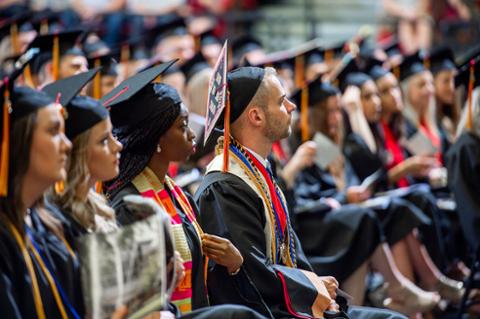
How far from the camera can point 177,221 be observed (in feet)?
12.2

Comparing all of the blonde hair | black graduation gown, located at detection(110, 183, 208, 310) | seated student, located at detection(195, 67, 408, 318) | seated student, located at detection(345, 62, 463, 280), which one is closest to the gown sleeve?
seated student, located at detection(195, 67, 408, 318)

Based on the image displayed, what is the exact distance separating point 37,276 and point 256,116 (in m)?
1.48

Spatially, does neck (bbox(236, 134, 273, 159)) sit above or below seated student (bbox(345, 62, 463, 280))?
above

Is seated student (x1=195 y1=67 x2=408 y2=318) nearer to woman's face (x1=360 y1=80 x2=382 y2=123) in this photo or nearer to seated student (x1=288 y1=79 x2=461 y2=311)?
seated student (x1=288 y1=79 x2=461 y2=311)

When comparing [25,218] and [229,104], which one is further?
[229,104]

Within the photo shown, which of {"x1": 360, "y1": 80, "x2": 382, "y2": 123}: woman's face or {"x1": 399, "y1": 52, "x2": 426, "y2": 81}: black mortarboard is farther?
{"x1": 399, "y1": 52, "x2": 426, "y2": 81}: black mortarboard

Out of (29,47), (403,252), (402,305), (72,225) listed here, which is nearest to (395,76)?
(403,252)

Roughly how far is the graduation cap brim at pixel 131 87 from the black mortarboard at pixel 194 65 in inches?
130

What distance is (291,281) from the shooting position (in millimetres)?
3967

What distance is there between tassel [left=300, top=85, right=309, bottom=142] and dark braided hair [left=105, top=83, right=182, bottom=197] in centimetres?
269

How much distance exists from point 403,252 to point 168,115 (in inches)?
124

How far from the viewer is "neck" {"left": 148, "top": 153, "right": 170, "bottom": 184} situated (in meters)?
3.79

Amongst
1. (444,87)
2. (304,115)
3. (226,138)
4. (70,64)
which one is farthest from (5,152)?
(444,87)

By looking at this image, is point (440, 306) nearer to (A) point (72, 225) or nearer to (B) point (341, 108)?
(B) point (341, 108)
